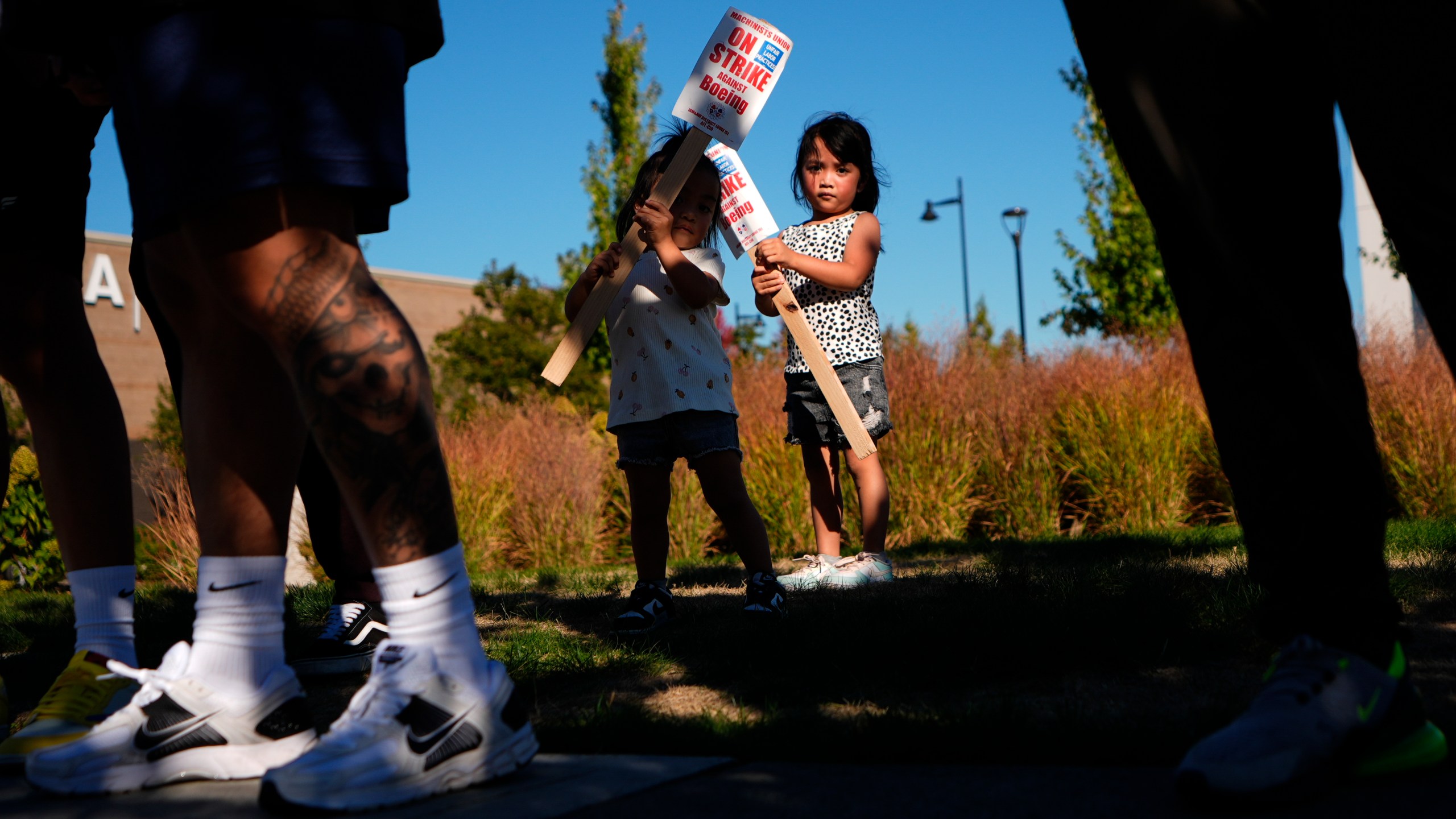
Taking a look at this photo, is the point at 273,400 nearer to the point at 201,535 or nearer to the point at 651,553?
the point at 201,535

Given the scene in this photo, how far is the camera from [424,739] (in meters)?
1.43

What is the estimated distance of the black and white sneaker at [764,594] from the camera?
308cm

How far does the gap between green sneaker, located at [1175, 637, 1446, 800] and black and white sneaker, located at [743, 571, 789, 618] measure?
5.82ft

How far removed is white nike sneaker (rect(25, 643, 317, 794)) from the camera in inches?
Result: 60.1

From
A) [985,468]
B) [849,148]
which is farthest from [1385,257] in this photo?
[849,148]

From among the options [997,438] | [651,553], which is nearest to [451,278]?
[997,438]

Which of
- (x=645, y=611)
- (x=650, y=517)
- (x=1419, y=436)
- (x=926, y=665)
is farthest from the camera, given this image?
(x=1419, y=436)

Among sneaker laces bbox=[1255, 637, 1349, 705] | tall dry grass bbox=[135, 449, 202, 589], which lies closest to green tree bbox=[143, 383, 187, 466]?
tall dry grass bbox=[135, 449, 202, 589]

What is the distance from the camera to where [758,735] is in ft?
5.49

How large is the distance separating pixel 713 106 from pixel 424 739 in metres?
2.46

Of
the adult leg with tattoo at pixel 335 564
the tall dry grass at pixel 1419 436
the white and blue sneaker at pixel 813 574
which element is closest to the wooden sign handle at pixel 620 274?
the adult leg with tattoo at pixel 335 564

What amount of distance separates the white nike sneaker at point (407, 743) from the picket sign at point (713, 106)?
6.20 ft

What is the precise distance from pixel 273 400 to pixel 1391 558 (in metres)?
3.53

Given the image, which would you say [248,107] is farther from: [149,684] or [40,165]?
[40,165]
